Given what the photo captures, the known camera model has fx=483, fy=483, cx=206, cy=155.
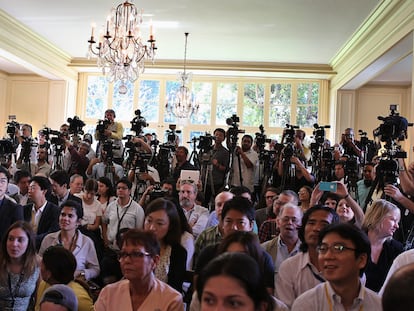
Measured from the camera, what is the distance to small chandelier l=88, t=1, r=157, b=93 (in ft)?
18.9

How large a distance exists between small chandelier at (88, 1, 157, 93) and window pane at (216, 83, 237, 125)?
543cm

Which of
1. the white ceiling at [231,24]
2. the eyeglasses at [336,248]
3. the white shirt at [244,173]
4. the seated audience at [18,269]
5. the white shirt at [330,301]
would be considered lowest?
the seated audience at [18,269]

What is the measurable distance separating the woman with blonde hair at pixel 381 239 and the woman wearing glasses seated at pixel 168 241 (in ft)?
3.33

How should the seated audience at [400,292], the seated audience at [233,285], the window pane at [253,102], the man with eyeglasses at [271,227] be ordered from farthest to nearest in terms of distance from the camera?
the window pane at [253,102] → the man with eyeglasses at [271,227] → the seated audience at [233,285] → the seated audience at [400,292]

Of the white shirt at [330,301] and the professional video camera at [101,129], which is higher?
the professional video camera at [101,129]

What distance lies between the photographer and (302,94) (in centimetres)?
1126

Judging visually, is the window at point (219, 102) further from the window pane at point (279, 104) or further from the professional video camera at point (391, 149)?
the professional video camera at point (391, 149)

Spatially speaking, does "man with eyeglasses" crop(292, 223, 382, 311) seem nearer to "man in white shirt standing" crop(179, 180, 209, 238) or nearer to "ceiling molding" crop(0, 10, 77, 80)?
"man in white shirt standing" crop(179, 180, 209, 238)

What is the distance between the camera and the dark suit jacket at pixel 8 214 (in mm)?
3443

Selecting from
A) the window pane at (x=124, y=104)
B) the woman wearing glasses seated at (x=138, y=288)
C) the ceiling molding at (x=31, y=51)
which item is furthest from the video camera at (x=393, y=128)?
the window pane at (x=124, y=104)

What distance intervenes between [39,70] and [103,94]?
2015 mm

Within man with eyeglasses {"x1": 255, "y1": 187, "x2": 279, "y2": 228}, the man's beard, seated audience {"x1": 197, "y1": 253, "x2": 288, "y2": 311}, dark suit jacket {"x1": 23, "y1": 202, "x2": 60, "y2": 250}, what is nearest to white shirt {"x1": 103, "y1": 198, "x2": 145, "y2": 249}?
the man's beard

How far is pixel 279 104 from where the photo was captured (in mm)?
11367

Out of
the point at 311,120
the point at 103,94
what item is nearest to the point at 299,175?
the point at 311,120
